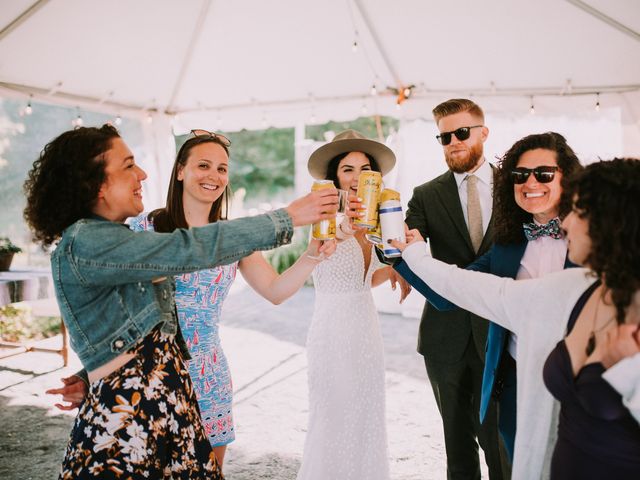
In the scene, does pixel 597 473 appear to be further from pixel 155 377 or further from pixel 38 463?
pixel 38 463

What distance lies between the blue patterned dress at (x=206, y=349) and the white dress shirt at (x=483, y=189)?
1.34m

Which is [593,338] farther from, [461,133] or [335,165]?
[335,165]

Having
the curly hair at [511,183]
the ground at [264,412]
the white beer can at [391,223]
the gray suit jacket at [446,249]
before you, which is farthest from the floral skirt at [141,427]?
A: the ground at [264,412]

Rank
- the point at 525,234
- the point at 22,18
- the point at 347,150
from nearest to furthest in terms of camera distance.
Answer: the point at 525,234, the point at 347,150, the point at 22,18

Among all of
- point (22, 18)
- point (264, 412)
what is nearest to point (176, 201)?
point (264, 412)

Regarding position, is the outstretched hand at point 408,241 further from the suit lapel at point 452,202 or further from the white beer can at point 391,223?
the suit lapel at point 452,202

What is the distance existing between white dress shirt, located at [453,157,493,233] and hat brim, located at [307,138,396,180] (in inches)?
17.0

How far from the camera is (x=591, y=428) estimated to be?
1121 mm

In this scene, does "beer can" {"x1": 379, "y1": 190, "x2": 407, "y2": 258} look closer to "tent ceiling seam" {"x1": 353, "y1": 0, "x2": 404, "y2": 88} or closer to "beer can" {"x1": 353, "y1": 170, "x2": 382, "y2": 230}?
"beer can" {"x1": 353, "y1": 170, "x2": 382, "y2": 230}

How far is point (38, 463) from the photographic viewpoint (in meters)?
2.97

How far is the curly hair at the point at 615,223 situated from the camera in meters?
1.05

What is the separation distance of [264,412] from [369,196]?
2.65m

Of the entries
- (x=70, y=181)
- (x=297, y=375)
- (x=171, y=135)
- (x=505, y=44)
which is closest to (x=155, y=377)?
(x=70, y=181)

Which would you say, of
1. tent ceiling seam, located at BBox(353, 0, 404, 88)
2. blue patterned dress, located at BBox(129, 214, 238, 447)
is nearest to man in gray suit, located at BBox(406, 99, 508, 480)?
blue patterned dress, located at BBox(129, 214, 238, 447)
